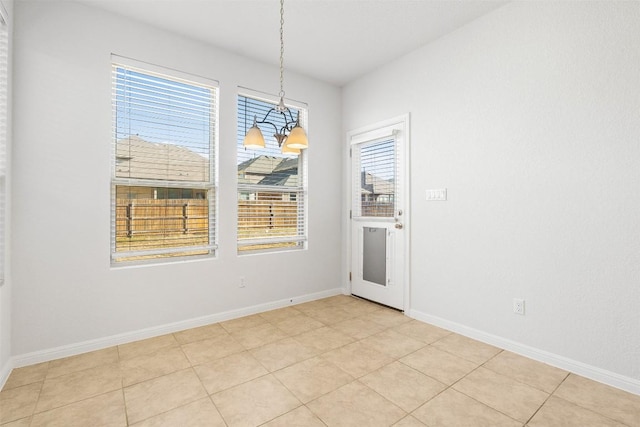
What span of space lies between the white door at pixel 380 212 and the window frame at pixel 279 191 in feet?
2.19

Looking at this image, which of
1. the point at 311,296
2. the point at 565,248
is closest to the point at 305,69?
the point at 311,296

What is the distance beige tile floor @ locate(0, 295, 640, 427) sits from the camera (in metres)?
1.77

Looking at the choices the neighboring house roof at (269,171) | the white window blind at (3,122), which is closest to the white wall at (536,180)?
the neighboring house roof at (269,171)

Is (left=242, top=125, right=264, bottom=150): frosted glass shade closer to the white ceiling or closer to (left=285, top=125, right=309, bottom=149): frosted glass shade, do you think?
(left=285, top=125, right=309, bottom=149): frosted glass shade

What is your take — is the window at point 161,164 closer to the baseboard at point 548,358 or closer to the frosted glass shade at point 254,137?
the frosted glass shade at point 254,137

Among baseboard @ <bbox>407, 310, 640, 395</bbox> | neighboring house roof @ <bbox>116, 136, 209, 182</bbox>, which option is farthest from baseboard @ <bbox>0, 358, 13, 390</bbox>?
baseboard @ <bbox>407, 310, 640, 395</bbox>

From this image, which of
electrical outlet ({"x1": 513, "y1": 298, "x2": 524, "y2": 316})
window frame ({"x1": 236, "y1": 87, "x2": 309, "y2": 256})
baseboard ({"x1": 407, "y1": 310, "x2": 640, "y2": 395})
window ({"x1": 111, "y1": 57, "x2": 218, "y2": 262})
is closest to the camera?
baseboard ({"x1": 407, "y1": 310, "x2": 640, "y2": 395})

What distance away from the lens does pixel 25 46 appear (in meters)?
2.36

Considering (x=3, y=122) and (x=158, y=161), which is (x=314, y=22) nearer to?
(x=158, y=161)

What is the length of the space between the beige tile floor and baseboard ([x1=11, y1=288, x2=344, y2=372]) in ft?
0.22

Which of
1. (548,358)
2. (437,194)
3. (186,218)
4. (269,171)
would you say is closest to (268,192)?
(269,171)

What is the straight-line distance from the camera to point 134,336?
280cm

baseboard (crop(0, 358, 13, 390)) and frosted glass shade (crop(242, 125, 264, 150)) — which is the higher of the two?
frosted glass shade (crop(242, 125, 264, 150))

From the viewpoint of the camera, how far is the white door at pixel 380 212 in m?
Result: 3.53
